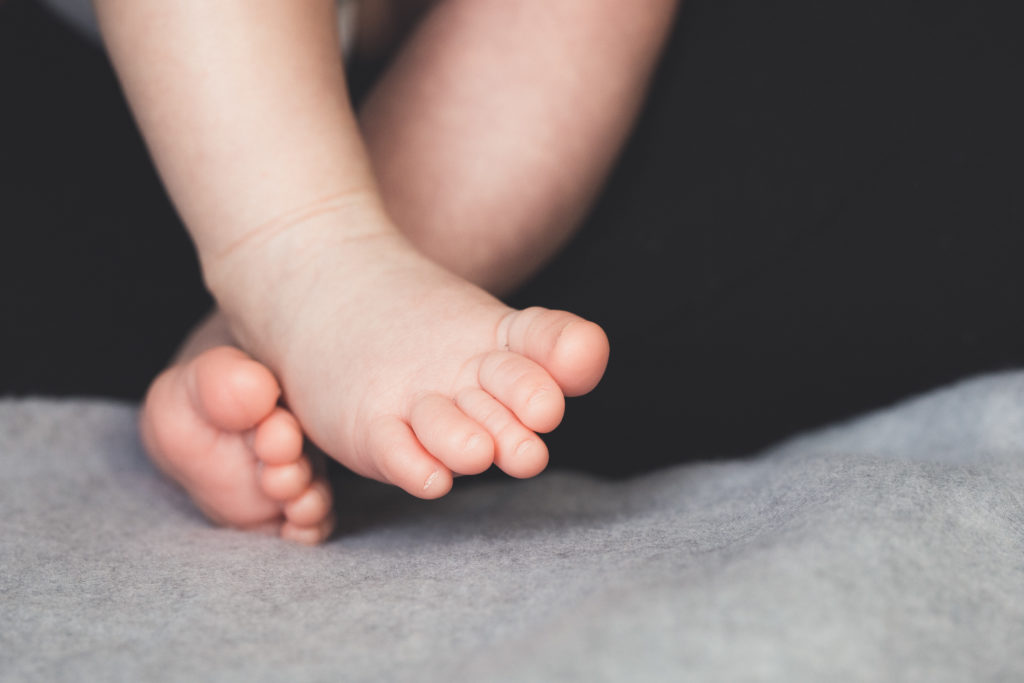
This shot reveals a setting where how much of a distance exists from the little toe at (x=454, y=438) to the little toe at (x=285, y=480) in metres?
0.12

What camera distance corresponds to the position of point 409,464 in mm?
499

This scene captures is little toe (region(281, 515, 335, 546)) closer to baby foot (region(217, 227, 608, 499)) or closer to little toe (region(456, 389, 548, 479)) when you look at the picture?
baby foot (region(217, 227, 608, 499))

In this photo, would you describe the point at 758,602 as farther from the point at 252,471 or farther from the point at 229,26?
the point at 229,26

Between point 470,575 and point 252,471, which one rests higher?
point 470,575

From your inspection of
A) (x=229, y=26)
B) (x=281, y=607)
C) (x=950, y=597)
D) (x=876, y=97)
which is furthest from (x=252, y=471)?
(x=876, y=97)

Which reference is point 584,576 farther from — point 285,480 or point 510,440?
point 285,480

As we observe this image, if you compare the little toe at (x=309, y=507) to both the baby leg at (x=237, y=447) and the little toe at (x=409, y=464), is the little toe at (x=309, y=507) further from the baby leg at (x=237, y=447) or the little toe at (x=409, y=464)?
the little toe at (x=409, y=464)

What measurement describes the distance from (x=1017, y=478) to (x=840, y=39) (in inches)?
15.5

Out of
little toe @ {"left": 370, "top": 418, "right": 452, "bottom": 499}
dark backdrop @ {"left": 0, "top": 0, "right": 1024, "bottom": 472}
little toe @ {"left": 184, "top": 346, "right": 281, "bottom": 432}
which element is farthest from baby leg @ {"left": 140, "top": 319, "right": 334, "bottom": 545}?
dark backdrop @ {"left": 0, "top": 0, "right": 1024, "bottom": 472}

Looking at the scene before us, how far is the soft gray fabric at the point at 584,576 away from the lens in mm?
352

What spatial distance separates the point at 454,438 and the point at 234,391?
0.18 meters

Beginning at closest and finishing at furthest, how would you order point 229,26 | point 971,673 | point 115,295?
point 971,673
point 229,26
point 115,295

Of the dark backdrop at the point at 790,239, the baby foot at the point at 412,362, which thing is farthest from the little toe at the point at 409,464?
the dark backdrop at the point at 790,239

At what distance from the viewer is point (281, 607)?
47 cm
